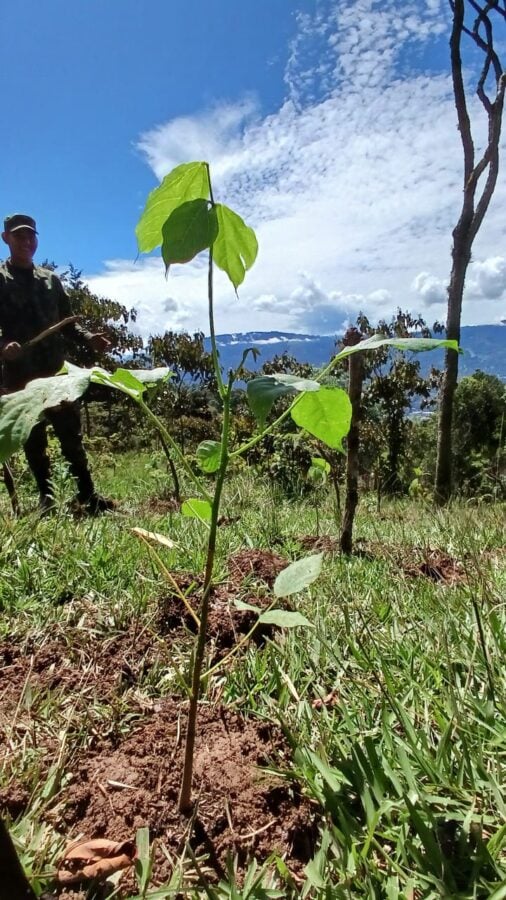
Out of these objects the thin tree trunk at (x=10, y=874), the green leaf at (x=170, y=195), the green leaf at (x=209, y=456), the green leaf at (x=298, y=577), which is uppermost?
the green leaf at (x=170, y=195)

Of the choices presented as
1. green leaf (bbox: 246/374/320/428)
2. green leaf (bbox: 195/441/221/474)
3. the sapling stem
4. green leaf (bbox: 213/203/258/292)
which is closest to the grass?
the sapling stem

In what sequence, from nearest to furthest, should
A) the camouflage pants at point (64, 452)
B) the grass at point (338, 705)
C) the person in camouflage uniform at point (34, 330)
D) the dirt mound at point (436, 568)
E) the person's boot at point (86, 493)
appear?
the grass at point (338, 705), the dirt mound at point (436, 568), the person in camouflage uniform at point (34, 330), the camouflage pants at point (64, 452), the person's boot at point (86, 493)

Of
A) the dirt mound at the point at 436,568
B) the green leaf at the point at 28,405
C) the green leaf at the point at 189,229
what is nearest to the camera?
the green leaf at the point at 28,405

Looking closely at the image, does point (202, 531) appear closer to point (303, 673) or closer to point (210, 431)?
point (303, 673)

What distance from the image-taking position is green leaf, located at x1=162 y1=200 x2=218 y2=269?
2.43 ft

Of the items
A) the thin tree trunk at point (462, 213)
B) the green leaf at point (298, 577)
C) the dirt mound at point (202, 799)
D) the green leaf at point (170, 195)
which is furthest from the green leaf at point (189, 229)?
the thin tree trunk at point (462, 213)

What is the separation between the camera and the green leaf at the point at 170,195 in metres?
0.79

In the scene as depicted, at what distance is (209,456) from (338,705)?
2.24 feet

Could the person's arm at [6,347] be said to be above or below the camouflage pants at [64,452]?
above

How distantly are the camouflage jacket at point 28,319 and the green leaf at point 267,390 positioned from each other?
3.57 metres

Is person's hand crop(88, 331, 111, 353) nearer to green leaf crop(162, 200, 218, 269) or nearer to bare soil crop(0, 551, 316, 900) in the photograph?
bare soil crop(0, 551, 316, 900)

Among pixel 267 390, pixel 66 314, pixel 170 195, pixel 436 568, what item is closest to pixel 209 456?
pixel 267 390

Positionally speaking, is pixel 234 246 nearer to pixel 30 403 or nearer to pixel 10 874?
pixel 30 403

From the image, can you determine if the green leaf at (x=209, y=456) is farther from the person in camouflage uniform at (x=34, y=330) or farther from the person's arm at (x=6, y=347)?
the person in camouflage uniform at (x=34, y=330)
